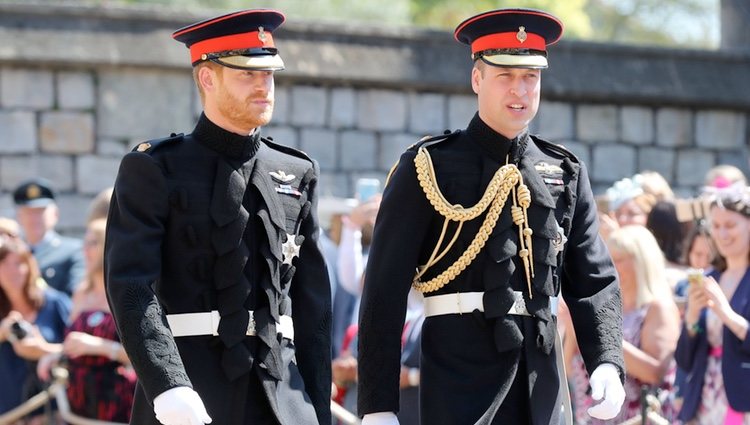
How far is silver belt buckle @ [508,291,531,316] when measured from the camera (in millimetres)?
4469

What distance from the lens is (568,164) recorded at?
474 cm

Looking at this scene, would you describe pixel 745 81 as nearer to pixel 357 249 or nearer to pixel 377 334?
pixel 357 249

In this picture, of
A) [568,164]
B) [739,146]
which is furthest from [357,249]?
[739,146]

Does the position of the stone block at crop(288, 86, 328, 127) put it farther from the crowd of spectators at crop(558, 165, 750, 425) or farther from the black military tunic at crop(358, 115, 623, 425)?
the black military tunic at crop(358, 115, 623, 425)

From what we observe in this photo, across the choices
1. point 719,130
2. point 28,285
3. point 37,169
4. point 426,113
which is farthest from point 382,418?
point 719,130

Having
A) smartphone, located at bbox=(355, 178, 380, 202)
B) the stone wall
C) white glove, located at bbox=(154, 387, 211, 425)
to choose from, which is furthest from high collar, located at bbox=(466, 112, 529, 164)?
the stone wall

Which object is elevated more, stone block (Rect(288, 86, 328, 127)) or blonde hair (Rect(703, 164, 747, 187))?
stone block (Rect(288, 86, 328, 127))

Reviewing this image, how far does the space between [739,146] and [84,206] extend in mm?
5165

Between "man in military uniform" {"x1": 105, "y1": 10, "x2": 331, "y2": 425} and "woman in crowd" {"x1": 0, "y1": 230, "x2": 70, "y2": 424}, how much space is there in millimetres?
3472

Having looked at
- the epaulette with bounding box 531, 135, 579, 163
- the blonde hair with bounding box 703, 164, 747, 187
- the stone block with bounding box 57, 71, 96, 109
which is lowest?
the blonde hair with bounding box 703, 164, 747, 187

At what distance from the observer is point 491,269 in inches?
177

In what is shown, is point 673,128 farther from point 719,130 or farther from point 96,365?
point 96,365

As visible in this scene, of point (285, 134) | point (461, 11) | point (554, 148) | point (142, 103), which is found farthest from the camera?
point (461, 11)

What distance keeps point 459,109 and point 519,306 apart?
7.18 meters
